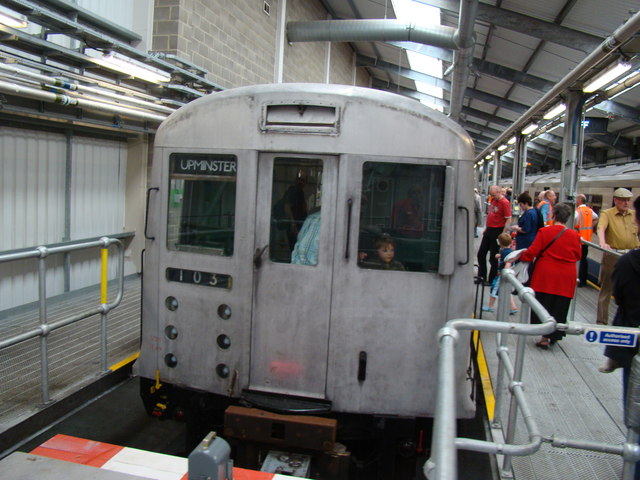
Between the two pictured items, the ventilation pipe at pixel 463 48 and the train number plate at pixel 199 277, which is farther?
the ventilation pipe at pixel 463 48

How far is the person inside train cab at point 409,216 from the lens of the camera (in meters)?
3.48

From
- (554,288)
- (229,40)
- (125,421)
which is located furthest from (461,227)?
(229,40)

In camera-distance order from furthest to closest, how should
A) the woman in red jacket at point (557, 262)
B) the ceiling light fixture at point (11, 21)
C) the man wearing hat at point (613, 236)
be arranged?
the man wearing hat at point (613, 236) < the woman in red jacket at point (557, 262) < the ceiling light fixture at point (11, 21)

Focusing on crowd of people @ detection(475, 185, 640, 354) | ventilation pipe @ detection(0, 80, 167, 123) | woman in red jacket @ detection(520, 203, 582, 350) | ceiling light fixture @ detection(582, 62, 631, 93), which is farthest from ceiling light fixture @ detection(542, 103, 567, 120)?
ventilation pipe @ detection(0, 80, 167, 123)

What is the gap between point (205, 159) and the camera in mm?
3725

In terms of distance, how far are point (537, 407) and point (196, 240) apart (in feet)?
11.0

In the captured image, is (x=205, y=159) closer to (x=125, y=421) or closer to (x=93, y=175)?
(x=125, y=421)

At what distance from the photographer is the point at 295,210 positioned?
355cm

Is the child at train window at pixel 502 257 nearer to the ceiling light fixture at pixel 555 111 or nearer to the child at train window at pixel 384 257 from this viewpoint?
the child at train window at pixel 384 257

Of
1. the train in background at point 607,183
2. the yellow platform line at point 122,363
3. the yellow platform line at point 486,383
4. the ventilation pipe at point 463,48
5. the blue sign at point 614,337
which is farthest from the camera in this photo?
the train in background at point 607,183

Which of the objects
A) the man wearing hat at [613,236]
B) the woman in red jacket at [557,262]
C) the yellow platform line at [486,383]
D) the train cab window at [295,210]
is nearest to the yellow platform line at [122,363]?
the train cab window at [295,210]

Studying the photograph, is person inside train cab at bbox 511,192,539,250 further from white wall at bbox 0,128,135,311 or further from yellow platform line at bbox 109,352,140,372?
white wall at bbox 0,128,135,311

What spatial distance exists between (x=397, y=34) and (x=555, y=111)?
166 inches

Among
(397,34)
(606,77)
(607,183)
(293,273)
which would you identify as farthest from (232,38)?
A: (607,183)
